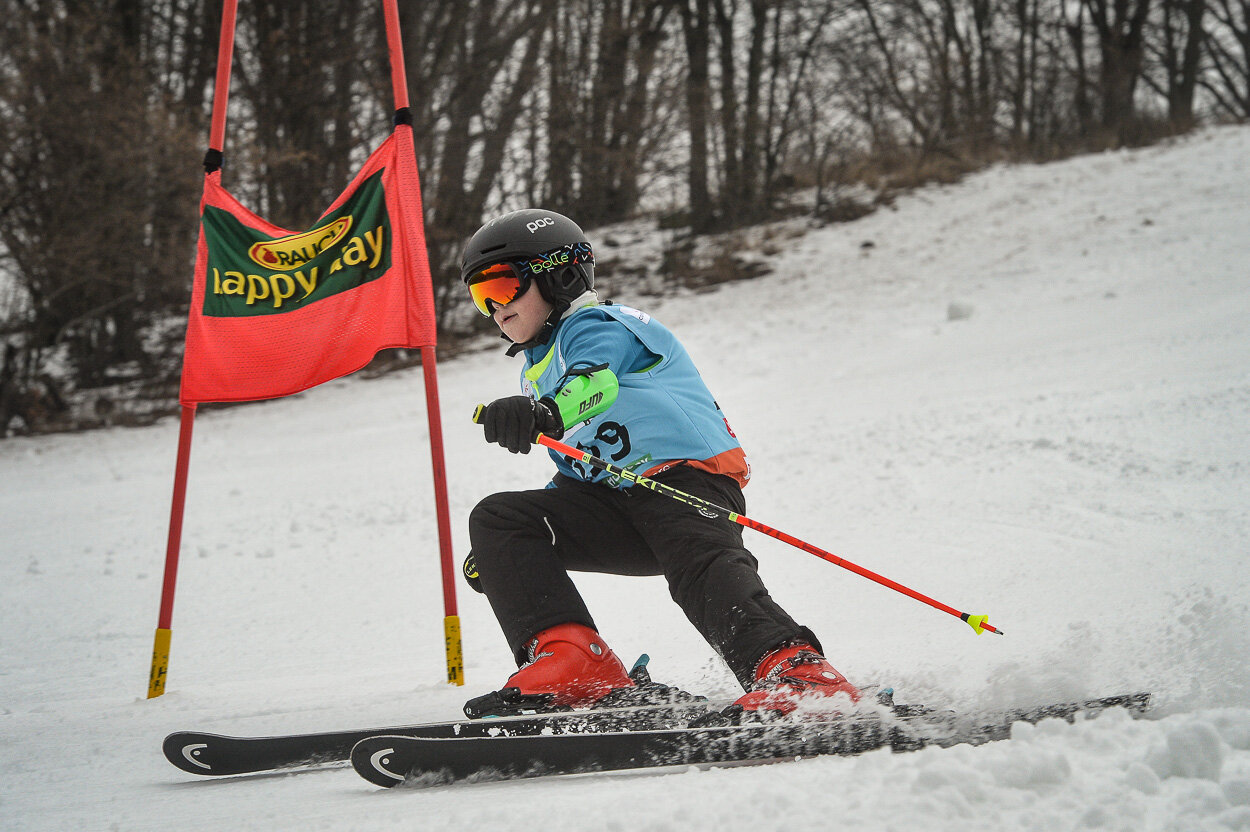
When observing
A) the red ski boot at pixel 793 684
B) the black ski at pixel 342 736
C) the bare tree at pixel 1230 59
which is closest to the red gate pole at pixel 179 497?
the black ski at pixel 342 736

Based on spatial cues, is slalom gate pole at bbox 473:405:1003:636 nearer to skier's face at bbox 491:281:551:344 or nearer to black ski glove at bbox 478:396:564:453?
black ski glove at bbox 478:396:564:453

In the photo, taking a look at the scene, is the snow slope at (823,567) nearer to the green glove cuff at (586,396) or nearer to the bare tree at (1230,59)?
the green glove cuff at (586,396)

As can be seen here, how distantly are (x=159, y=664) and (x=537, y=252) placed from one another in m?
2.01

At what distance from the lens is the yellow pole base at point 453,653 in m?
3.13

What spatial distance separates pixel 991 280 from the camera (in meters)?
10.9

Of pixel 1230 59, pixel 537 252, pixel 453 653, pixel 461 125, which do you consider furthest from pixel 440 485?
pixel 1230 59

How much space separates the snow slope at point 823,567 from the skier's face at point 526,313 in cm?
121

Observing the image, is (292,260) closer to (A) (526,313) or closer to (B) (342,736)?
(A) (526,313)

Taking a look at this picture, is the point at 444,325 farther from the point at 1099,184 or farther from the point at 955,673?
the point at 955,673

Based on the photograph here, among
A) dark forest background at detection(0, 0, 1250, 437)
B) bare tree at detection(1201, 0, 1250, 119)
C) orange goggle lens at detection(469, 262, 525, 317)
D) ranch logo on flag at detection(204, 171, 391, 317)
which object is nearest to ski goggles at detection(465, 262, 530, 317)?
orange goggle lens at detection(469, 262, 525, 317)

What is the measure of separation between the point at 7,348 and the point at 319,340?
8443 mm

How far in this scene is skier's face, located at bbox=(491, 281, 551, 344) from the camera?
269 centimetres

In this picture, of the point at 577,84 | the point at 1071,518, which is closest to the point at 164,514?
the point at 1071,518

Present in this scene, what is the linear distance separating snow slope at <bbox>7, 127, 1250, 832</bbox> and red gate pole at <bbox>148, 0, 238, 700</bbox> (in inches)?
5.4
